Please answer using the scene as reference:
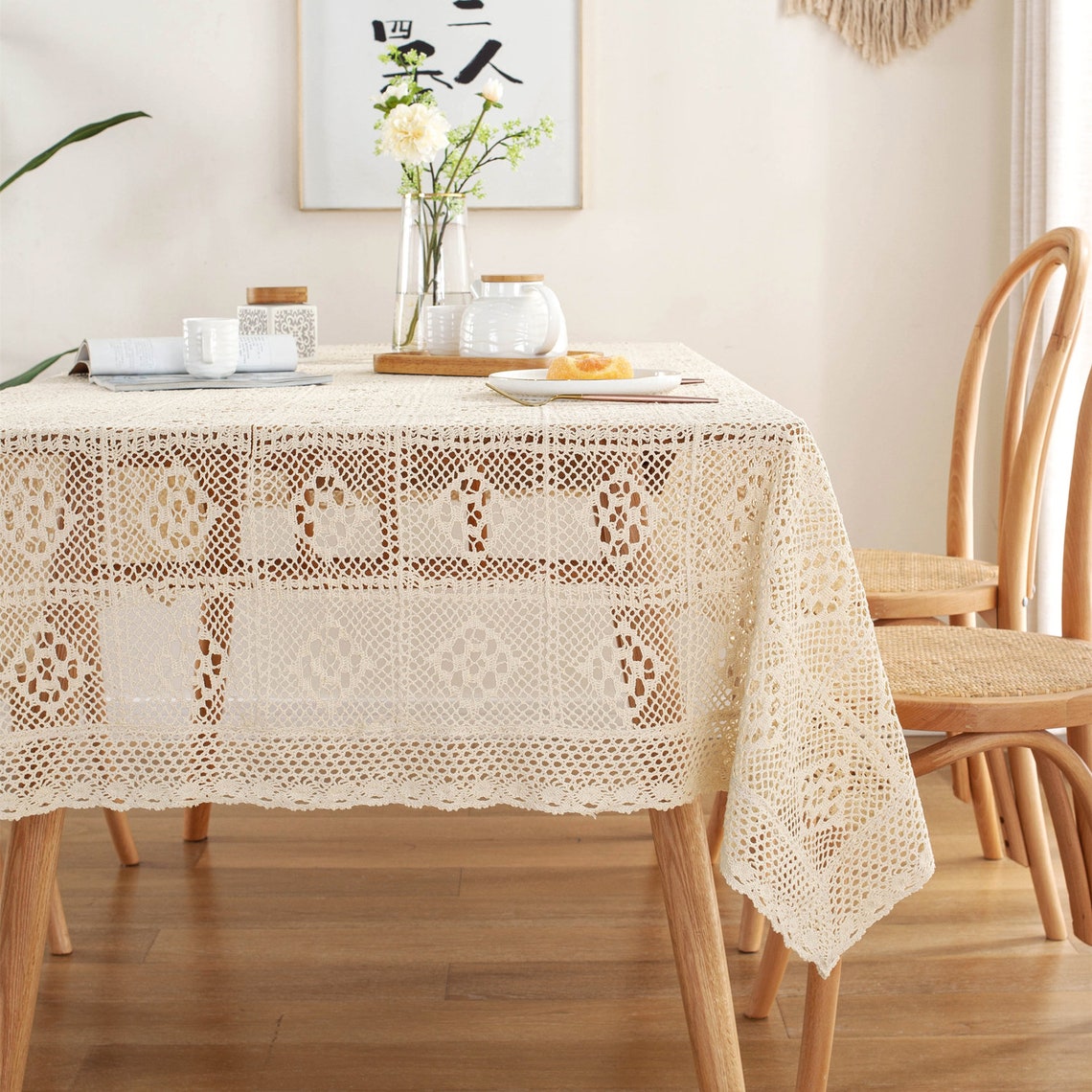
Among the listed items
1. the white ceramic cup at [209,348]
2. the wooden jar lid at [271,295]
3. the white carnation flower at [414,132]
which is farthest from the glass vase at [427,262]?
the white ceramic cup at [209,348]

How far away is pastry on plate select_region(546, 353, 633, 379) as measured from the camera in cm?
125

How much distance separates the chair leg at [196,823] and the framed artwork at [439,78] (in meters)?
1.17

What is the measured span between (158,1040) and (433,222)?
3.73 ft

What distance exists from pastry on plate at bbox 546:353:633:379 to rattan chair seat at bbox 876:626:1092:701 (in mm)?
436

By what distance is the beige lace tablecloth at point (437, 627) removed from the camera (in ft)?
3.49

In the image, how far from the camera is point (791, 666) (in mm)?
1040

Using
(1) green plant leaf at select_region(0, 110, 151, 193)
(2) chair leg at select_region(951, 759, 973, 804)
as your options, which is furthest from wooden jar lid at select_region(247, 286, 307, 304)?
(2) chair leg at select_region(951, 759, 973, 804)

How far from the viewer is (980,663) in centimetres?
138

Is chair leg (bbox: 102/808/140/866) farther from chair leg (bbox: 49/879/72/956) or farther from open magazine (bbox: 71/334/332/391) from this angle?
open magazine (bbox: 71/334/332/391)

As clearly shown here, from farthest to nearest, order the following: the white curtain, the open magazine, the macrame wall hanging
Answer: the macrame wall hanging < the white curtain < the open magazine

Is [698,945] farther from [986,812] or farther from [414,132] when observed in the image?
[414,132]

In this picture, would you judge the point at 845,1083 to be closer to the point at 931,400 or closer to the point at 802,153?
the point at 931,400

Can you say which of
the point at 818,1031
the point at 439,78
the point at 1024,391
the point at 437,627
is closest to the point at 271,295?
the point at 439,78

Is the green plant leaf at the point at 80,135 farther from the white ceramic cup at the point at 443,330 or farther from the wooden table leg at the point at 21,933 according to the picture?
the wooden table leg at the point at 21,933
